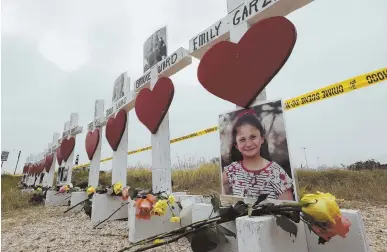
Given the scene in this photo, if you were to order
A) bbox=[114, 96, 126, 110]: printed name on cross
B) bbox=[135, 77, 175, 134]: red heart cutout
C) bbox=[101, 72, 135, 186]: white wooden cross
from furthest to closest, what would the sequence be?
bbox=[114, 96, 126, 110]: printed name on cross < bbox=[101, 72, 135, 186]: white wooden cross < bbox=[135, 77, 175, 134]: red heart cutout

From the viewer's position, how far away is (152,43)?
2.74 m

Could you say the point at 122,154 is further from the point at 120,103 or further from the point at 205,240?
the point at 205,240

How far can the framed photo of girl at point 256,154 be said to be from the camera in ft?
3.42

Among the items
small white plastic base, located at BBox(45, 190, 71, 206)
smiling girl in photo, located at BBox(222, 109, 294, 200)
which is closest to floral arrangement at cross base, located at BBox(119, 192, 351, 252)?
smiling girl in photo, located at BBox(222, 109, 294, 200)

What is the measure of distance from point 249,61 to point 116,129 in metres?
2.24

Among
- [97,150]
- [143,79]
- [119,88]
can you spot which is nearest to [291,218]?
[143,79]

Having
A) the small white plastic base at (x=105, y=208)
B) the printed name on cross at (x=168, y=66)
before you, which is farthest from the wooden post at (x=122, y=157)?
the small white plastic base at (x=105, y=208)

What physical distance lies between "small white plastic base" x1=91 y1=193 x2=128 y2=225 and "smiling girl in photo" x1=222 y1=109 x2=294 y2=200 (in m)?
1.54

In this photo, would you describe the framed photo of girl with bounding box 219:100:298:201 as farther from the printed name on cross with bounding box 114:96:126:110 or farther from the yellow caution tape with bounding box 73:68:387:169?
the yellow caution tape with bounding box 73:68:387:169

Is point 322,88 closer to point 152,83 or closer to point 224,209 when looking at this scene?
point 152,83

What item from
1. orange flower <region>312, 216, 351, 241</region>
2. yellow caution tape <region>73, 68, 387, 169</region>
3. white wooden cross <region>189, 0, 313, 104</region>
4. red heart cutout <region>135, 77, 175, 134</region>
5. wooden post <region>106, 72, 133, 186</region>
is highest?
yellow caution tape <region>73, 68, 387, 169</region>

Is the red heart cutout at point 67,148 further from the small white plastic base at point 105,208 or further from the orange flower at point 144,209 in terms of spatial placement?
the orange flower at point 144,209

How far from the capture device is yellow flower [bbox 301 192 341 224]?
2.28 feet

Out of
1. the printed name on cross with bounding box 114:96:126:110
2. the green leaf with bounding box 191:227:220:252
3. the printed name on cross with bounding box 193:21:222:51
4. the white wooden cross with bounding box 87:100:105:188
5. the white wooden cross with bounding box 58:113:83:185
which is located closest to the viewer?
the green leaf with bounding box 191:227:220:252
